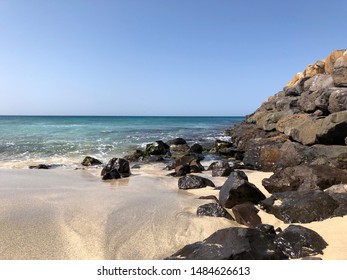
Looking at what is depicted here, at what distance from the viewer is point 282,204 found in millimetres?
5094

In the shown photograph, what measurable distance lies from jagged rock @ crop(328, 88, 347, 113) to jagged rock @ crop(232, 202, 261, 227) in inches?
337

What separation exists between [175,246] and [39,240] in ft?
6.88

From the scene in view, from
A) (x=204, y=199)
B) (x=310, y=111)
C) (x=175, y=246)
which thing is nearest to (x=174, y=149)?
(x=310, y=111)

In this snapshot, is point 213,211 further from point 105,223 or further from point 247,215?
point 105,223

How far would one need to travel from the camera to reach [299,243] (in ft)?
11.7

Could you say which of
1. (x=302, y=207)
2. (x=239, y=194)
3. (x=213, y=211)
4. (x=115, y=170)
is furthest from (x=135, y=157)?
(x=302, y=207)

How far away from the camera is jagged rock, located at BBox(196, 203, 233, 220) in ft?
16.5

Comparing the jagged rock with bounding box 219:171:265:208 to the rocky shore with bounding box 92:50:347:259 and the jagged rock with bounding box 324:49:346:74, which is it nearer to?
the rocky shore with bounding box 92:50:347:259

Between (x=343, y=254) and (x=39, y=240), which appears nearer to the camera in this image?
(x=343, y=254)

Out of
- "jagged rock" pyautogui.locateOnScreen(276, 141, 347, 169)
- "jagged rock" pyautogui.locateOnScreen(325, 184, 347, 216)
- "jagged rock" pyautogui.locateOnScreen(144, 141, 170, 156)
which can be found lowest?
"jagged rock" pyautogui.locateOnScreen(144, 141, 170, 156)

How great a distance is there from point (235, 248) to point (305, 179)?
4.08 m

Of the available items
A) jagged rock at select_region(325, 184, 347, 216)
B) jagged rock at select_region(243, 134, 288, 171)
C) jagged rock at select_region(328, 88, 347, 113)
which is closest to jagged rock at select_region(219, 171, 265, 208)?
jagged rock at select_region(325, 184, 347, 216)

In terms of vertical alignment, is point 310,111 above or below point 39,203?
above
